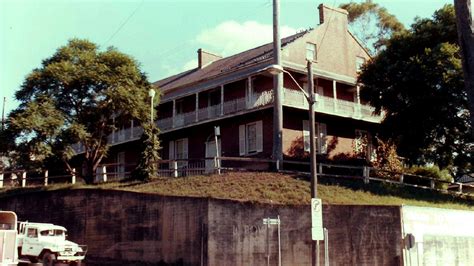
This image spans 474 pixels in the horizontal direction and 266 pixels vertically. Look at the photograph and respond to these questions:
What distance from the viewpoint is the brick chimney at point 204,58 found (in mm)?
47438

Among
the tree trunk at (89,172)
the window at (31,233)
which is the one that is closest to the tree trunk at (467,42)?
the window at (31,233)

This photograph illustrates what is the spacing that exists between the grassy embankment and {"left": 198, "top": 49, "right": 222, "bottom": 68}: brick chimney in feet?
60.7

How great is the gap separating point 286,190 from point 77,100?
48.4 ft

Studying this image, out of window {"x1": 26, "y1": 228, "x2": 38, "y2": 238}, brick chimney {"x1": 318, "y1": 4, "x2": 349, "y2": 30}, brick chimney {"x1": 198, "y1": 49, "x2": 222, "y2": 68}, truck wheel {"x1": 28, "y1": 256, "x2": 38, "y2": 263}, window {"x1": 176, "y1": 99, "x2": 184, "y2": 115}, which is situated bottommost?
truck wheel {"x1": 28, "y1": 256, "x2": 38, "y2": 263}

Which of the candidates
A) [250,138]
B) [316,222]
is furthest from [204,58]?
[316,222]

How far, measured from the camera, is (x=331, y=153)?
124 ft

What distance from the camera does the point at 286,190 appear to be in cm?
2673

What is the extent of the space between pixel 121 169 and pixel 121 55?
43.1 ft

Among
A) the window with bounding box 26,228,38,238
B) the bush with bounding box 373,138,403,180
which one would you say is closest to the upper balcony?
the bush with bounding box 373,138,403,180

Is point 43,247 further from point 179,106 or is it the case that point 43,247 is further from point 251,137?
point 179,106

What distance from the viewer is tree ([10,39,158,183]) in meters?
31.9

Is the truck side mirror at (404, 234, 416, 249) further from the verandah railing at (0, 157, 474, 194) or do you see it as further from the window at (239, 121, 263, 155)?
the window at (239, 121, 263, 155)

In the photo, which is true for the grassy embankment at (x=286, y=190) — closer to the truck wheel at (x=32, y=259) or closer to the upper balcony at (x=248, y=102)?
the truck wheel at (x=32, y=259)

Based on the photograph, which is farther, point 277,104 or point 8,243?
point 277,104
